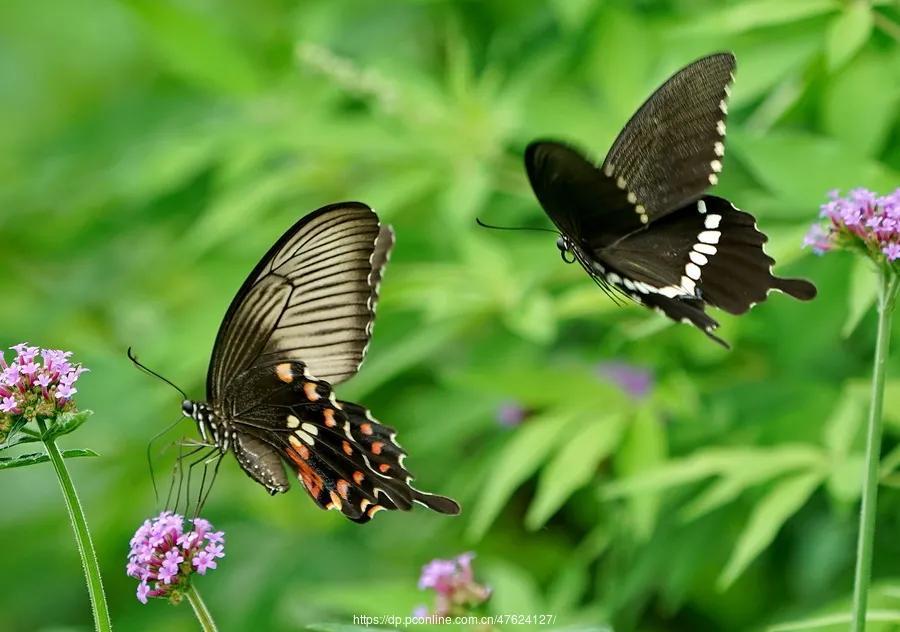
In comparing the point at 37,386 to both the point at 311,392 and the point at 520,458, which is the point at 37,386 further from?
the point at 520,458

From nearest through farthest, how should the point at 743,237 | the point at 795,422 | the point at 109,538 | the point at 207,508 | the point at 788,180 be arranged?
the point at 743,237, the point at 788,180, the point at 795,422, the point at 109,538, the point at 207,508

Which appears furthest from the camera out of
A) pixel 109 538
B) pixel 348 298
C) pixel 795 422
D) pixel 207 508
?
pixel 207 508

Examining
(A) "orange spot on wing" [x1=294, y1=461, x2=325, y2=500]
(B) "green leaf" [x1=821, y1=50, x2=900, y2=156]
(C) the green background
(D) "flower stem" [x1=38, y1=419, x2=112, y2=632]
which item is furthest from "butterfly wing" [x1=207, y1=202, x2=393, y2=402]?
(B) "green leaf" [x1=821, y1=50, x2=900, y2=156]

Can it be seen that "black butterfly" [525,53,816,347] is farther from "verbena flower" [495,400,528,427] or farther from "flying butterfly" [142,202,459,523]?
"verbena flower" [495,400,528,427]

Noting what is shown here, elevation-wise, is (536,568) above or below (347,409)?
above

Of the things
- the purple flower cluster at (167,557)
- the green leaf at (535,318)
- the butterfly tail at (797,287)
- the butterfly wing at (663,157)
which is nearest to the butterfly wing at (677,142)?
the butterfly wing at (663,157)

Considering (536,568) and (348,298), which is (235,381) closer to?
(348,298)

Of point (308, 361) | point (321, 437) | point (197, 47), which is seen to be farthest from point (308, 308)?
point (197, 47)

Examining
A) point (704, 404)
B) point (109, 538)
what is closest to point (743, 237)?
point (704, 404)
